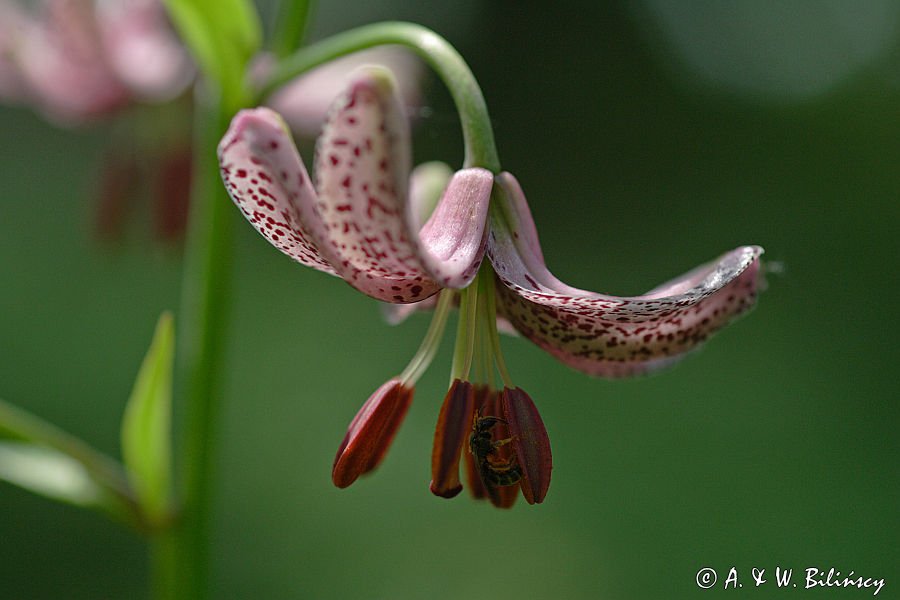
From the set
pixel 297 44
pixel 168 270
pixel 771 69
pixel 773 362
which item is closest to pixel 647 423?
pixel 773 362

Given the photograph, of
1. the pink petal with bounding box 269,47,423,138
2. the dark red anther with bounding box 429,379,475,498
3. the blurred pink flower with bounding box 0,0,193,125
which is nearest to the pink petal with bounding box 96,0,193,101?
the blurred pink flower with bounding box 0,0,193,125

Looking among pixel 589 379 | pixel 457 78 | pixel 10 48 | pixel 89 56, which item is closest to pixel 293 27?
pixel 457 78

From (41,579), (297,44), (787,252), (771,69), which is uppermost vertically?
(771,69)

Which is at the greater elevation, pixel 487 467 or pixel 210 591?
pixel 487 467

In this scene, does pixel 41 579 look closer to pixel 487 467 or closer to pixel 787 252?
pixel 487 467

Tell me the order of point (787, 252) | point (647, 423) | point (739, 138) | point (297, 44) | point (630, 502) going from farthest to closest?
point (739, 138)
point (787, 252)
point (647, 423)
point (630, 502)
point (297, 44)

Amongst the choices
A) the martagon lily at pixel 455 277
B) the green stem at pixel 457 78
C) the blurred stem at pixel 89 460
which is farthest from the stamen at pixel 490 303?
the blurred stem at pixel 89 460

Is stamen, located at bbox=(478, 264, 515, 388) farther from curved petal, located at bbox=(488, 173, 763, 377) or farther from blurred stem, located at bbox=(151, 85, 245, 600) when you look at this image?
blurred stem, located at bbox=(151, 85, 245, 600)
